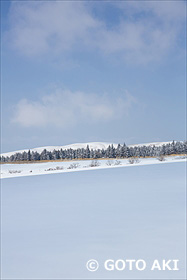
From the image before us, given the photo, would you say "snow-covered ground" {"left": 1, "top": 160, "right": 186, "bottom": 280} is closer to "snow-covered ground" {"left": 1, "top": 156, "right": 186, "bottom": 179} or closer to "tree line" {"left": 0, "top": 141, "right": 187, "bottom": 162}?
"snow-covered ground" {"left": 1, "top": 156, "right": 186, "bottom": 179}

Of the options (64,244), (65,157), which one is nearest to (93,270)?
(64,244)

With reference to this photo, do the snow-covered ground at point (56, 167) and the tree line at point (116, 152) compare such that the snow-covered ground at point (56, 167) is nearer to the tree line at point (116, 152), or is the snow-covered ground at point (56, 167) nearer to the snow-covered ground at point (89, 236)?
the tree line at point (116, 152)

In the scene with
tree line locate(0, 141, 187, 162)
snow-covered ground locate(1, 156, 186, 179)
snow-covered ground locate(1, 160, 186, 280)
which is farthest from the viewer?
tree line locate(0, 141, 187, 162)

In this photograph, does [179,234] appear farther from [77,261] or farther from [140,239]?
[77,261]

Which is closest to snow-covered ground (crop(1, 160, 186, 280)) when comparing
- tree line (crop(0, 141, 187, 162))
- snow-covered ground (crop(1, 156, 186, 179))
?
snow-covered ground (crop(1, 156, 186, 179))

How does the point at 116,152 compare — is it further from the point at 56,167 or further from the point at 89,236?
the point at 89,236

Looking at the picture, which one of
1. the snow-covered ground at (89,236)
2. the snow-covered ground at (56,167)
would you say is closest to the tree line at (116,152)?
the snow-covered ground at (56,167)

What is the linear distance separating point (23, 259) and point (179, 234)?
1623 mm

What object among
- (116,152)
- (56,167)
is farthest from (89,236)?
(116,152)

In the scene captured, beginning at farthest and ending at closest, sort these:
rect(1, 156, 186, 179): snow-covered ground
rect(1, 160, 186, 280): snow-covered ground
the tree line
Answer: the tree line, rect(1, 156, 186, 179): snow-covered ground, rect(1, 160, 186, 280): snow-covered ground

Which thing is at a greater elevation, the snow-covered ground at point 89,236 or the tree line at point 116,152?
A: the tree line at point 116,152

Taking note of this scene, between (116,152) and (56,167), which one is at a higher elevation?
(116,152)

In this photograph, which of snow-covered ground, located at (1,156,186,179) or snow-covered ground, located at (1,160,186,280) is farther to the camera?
snow-covered ground, located at (1,156,186,179)

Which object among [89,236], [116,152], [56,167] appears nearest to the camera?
[89,236]
